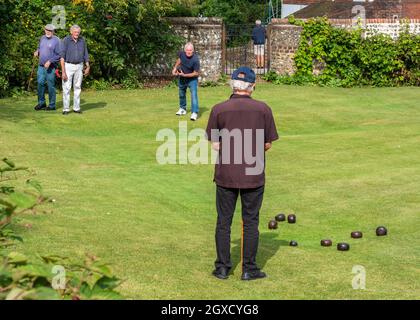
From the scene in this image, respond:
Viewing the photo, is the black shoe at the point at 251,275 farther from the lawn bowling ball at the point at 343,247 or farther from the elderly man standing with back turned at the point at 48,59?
the elderly man standing with back turned at the point at 48,59

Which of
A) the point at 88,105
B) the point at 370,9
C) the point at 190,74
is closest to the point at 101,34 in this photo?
the point at 88,105

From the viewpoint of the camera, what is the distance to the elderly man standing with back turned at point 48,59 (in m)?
23.7

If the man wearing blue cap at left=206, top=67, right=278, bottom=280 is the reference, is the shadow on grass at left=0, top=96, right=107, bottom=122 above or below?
below

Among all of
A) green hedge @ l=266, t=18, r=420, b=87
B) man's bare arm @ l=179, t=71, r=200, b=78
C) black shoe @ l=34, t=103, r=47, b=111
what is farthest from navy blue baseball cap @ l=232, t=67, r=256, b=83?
green hedge @ l=266, t=18, r=420, b=87

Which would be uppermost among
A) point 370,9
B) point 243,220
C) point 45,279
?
point 370,9

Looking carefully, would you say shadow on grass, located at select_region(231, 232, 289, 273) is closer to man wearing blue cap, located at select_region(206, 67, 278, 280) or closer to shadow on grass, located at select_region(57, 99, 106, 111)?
man wearing blue cap, located at select_region(206, 67, 278, 280)

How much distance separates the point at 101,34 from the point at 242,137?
19664mm

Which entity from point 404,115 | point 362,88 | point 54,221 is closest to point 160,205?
point 54,221

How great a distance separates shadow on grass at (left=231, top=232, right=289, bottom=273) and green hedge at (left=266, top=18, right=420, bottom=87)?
62.7 ft

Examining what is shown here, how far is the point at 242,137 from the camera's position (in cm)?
995

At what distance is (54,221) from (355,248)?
415cm

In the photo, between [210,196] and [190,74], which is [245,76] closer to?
[210,196]

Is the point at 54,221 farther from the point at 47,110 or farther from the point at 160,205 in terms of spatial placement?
the point at 47,110

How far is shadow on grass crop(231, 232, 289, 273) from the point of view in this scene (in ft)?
37.2
